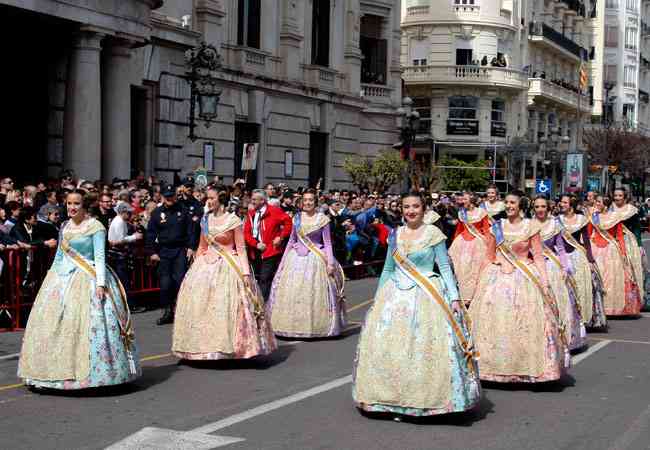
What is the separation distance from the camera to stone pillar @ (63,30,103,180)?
71.7ft

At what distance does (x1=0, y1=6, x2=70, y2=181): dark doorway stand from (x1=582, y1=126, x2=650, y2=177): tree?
5391cm

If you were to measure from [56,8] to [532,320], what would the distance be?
13726 millimetres

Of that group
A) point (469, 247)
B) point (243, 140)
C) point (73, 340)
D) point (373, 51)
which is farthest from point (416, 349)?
point (373, 51)

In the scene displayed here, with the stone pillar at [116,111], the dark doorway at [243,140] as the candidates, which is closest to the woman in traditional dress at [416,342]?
the stone pillar at [116,111]

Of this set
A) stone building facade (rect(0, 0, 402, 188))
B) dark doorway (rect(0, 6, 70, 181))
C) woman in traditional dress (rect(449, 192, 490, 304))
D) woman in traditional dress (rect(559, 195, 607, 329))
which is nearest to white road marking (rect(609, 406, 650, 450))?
woman in traditional dress (rect(559, 195, 607, 329))

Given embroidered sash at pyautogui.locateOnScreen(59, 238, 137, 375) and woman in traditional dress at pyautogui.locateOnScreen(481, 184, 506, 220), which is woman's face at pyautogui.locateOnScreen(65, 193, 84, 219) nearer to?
embroidered sash at pyautogui.locateOnScreen(59, 238, 137, 375)

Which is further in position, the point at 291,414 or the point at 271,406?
the point at 271,406

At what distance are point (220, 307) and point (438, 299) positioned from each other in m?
3.12

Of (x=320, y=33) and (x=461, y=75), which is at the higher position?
(x=461, y=75)

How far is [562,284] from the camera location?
11945 mm

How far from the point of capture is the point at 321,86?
3544 centimetres

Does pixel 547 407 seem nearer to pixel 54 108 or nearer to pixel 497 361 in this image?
pixel 497 361

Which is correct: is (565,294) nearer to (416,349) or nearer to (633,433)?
(633,433)

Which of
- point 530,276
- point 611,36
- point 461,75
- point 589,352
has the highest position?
point 611,36
